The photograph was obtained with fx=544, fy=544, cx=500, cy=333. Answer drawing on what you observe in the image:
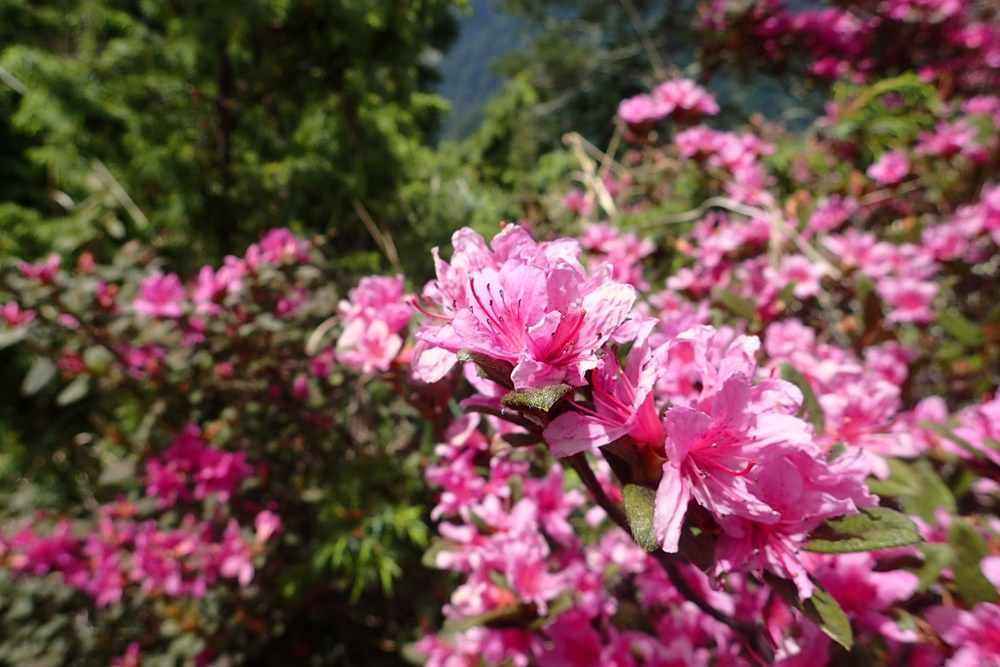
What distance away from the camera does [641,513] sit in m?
0.39

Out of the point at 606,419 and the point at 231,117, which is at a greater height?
the point at 231,117

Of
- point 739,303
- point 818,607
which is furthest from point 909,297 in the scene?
point 818,607

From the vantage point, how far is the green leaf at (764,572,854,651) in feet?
1.42

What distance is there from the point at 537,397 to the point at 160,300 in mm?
1110

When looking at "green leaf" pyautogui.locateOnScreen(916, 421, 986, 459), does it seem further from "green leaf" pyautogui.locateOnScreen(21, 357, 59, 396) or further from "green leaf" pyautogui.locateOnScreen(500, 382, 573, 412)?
"green leaf" pyautogui.locateOnScreen(21, 357, 59, 396)

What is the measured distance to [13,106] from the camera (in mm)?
2697

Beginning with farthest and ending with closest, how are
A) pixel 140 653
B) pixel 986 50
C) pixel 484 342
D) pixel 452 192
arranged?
pixel 986 50
pixel 452 192
pixel 140 653
pixel 484 342

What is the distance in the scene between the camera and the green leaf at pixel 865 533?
45cm

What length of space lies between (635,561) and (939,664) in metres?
0.38

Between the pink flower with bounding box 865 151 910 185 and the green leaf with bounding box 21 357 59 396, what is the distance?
2.29 m

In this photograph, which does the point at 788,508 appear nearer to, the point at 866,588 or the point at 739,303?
the point at 866,588

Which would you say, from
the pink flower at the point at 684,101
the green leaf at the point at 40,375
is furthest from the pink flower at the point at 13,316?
the pink flower at the point at 684,101

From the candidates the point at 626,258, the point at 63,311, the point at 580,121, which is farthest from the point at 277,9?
the point at 580,121

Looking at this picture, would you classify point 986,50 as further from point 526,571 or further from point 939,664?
point 526,571
